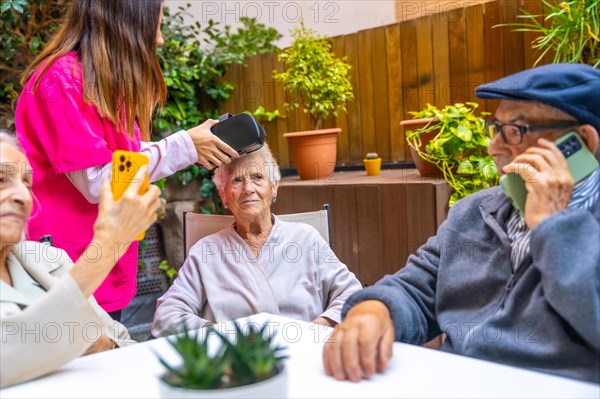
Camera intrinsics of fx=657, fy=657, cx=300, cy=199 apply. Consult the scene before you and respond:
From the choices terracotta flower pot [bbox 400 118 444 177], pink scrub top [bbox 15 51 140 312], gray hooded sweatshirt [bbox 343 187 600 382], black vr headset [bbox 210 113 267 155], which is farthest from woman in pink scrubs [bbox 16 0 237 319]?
terracotta flower pot [bbox 400 118 444 177]

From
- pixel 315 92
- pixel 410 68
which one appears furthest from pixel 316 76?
pixel 410 68

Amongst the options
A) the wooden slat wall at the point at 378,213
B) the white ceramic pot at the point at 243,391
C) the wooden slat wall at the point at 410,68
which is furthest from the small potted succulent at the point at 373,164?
the white ceramic pot at the point at 243,391

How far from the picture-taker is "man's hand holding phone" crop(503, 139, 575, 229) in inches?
50.7

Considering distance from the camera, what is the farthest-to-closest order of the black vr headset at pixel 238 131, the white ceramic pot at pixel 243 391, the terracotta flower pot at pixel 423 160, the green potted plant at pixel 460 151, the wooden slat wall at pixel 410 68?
the wooden slat wall at pixel 410 68, the terracotta flower pot at pixel 423 160, the green potted plant at pixel 460 151, the black vr headset at pixel 238 131, the white ceramic pot at pixel 243 391

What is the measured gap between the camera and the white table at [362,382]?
3.58 ft

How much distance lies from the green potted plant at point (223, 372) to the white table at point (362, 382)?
0.41ft

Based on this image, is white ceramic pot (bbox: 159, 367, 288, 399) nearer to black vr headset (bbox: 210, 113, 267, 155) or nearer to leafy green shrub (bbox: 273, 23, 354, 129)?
black vr headset (bbox: 210, 113, 267, 155)

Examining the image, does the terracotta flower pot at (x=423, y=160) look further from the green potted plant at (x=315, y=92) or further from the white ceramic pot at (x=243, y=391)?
the white ceramic pot at (x=243, y=391)

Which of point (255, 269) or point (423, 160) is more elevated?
point (423, 160)

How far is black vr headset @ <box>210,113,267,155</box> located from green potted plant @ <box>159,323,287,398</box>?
1305 mm

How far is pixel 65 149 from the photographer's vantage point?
6.05 ft

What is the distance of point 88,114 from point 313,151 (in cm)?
188

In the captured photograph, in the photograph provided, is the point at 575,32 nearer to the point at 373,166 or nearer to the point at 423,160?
the point at 423,160

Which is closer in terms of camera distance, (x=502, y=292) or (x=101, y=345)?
(x=502, y=292)
